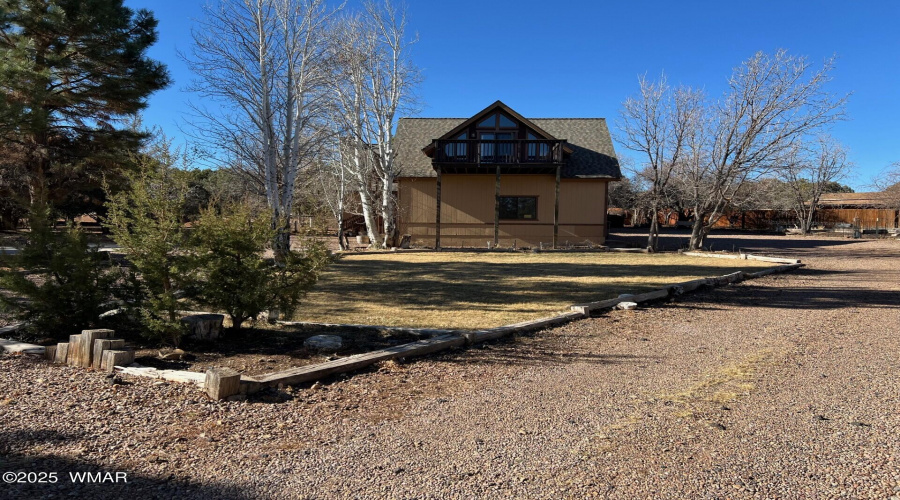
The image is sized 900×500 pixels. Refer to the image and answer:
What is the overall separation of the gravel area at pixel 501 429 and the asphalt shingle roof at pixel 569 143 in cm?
1933

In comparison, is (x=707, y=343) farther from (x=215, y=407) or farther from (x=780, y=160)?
(x=780, y=160)

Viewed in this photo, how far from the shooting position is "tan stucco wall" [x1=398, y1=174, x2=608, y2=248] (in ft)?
81.1

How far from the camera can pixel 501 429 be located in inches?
152

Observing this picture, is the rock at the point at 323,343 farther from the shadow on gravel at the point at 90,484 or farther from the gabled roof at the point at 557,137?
the gabled roof at the point at 557,137

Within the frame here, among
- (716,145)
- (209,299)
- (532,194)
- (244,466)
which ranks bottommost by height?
(244,466)

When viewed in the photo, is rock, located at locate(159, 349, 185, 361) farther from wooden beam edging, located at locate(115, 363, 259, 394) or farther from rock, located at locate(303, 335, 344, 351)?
rock, located at locate(303, 335, 344, 351)

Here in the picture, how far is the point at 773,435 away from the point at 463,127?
829 inches

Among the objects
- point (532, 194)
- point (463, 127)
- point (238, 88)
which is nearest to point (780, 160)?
point (532, 194)

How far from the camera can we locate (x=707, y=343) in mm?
6688

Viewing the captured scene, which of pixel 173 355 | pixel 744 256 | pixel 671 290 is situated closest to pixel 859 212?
pixel 744 256

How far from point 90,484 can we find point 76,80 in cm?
1446

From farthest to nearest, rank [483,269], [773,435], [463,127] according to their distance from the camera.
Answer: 1. [463,127]
2. [483,269]
3. [773,435]

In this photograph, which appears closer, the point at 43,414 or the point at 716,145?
the point at 43,414

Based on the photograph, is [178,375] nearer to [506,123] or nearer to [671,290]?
[671,290]
